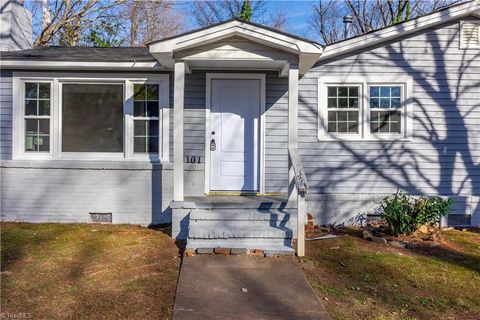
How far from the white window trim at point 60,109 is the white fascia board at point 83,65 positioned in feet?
0.67

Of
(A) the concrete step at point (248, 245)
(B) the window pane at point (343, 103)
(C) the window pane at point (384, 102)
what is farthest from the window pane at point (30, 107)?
(C) the window pane at point (384, 102)

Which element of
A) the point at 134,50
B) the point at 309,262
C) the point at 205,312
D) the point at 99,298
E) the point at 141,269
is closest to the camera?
the point at 205,312

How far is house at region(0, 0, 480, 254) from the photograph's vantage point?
743 cm

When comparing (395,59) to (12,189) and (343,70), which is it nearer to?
(343,70)

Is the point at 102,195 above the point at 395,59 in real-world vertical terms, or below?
below

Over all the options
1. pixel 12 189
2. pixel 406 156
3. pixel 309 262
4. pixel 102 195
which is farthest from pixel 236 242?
pixel 12 189

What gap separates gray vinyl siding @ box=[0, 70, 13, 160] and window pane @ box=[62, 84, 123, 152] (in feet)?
3.14

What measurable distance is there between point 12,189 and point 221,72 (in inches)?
172

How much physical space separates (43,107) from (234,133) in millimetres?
3575

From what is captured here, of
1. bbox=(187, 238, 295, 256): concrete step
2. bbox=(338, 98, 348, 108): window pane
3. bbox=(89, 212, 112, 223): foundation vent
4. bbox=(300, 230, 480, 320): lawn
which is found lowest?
bbox=(300, 230, 480, 320): lawn

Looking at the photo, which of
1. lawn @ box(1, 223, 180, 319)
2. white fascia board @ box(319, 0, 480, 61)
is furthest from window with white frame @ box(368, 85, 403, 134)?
lawn @ box(1, 223, 180, 319)

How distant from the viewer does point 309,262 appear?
539 cm

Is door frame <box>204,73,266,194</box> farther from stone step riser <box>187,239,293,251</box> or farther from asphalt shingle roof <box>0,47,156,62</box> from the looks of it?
stone step riser <box>187,239,293,251</box>

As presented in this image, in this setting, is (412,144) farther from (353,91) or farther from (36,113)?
(36,113)
